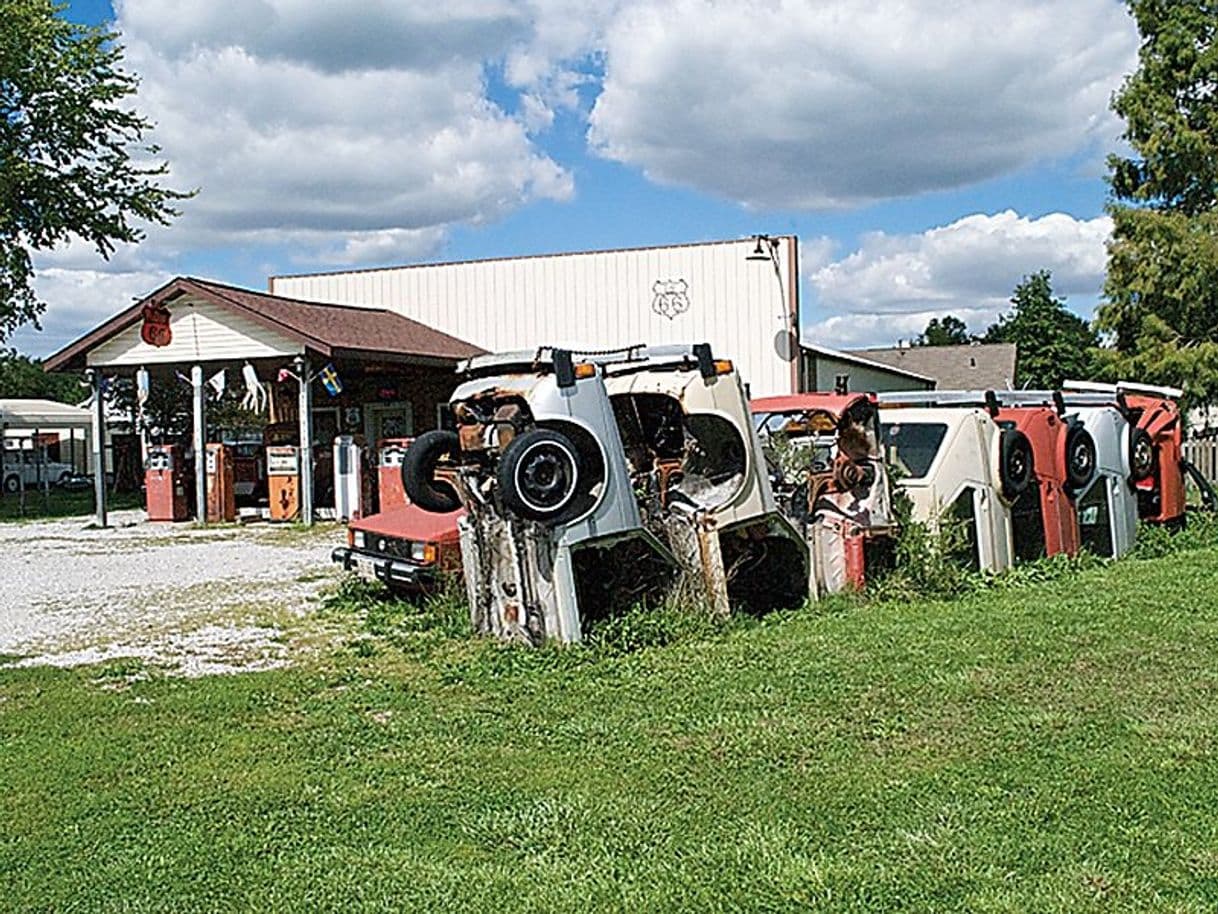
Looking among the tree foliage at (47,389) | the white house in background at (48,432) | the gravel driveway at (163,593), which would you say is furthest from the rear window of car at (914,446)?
the tree foliage at (47,389)

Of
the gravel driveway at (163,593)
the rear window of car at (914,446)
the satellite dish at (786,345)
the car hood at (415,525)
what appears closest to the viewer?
the gravel driveway at (163,593)

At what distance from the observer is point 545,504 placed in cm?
768

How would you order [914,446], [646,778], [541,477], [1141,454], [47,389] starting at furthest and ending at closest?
[47,389]
[1141,454]
[914,446]
[541,477]
[646,778]

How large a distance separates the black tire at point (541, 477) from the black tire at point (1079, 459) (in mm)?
5800

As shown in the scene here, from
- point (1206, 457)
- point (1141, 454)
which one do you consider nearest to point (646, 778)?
point (1141, 454)

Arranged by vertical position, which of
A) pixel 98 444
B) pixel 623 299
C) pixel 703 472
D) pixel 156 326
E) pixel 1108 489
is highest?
pixel 623 299

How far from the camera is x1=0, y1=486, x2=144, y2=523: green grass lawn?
81.5 ft

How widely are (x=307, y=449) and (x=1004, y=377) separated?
40408 mm

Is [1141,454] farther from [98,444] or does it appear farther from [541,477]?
[98,444]

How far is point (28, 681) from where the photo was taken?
772cm

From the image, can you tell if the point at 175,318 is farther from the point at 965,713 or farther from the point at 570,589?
the point at 965,713

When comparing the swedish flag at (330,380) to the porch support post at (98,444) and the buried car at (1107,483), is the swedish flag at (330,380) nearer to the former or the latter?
the porch support post at (98,444)

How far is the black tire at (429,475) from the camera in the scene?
924cm

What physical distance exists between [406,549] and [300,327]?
11.5m
